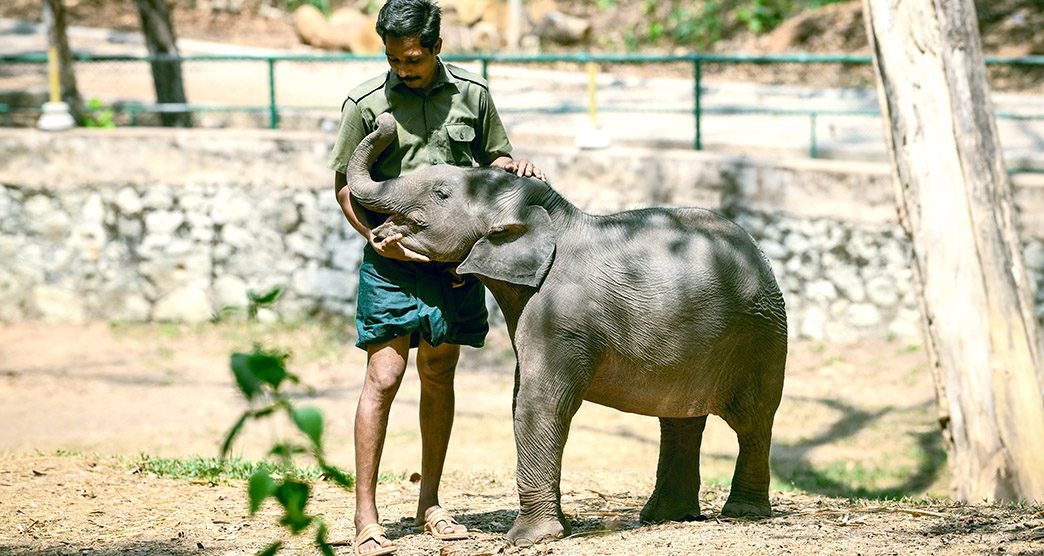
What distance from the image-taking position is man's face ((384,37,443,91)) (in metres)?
4.88

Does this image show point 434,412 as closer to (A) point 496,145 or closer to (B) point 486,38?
(A) point 496,145

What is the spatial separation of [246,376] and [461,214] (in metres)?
2.28

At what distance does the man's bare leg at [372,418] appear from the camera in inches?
198

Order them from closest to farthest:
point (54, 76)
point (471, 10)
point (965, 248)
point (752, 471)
A: point (752, 471) → point (965, 248) → point (54, 76) → point (471, 10)

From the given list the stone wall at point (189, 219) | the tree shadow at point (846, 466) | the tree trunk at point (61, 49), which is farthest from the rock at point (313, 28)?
the tree shadow at point (846, 466)

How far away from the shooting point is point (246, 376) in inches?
108

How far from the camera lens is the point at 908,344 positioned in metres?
11.1

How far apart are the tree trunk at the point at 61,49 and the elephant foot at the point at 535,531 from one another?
10.3 meters

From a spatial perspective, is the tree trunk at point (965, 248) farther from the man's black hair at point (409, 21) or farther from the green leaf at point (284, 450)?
the green leaf at point (284, 450)

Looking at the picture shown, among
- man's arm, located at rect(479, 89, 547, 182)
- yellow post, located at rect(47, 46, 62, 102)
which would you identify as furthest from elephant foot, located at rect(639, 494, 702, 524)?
yellow post, located at rect(47, 46, 62, 102)

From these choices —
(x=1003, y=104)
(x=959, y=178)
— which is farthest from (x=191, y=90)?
(x=959, y=178)

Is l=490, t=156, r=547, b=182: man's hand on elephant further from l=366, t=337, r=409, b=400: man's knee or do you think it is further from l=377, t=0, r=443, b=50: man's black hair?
l=366, t=337, r=409, b=400: man's knee

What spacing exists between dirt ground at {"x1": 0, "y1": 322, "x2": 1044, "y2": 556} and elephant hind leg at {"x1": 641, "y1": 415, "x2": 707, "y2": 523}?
114 mm

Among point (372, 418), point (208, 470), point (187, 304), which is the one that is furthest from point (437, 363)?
point (187, 304)
